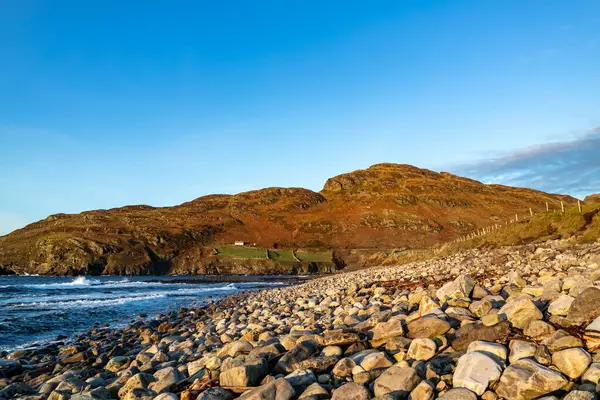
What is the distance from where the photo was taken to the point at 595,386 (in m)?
3.53

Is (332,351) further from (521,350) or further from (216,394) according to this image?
(521,350)

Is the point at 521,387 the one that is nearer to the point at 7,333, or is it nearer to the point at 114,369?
the point at 114,369

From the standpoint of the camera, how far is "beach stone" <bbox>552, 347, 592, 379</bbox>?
150 inches

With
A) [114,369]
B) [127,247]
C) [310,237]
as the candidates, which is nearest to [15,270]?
[127,247]

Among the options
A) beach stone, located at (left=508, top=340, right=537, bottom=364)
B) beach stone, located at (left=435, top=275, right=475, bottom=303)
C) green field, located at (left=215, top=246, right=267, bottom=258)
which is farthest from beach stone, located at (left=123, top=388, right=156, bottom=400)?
green field, located at (left=215, top=246, right=267, bottom=258)

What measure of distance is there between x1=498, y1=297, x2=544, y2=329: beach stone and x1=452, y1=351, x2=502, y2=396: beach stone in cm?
123

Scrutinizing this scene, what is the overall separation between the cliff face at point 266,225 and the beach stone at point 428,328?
81.1 metres

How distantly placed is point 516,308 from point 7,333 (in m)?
19.1

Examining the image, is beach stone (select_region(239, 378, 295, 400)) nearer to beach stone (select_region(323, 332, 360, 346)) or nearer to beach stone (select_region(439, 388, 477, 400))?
beach stone (select_region(323, 332, 360, 346))

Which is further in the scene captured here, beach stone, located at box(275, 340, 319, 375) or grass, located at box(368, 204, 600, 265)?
grass, located at box(368, 204, 600, 265)

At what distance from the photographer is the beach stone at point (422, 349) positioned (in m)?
4.99

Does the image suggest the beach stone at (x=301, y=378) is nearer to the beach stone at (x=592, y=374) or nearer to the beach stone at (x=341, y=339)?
the beach stone at (x=341, y=339)

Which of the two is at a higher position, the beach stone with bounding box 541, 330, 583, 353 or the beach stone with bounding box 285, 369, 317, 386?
the beach stone with bounding box 541, 330, 583, 353

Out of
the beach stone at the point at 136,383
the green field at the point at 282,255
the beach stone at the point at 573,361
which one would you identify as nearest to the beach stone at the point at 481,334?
the beach stone at the point at 573,361
